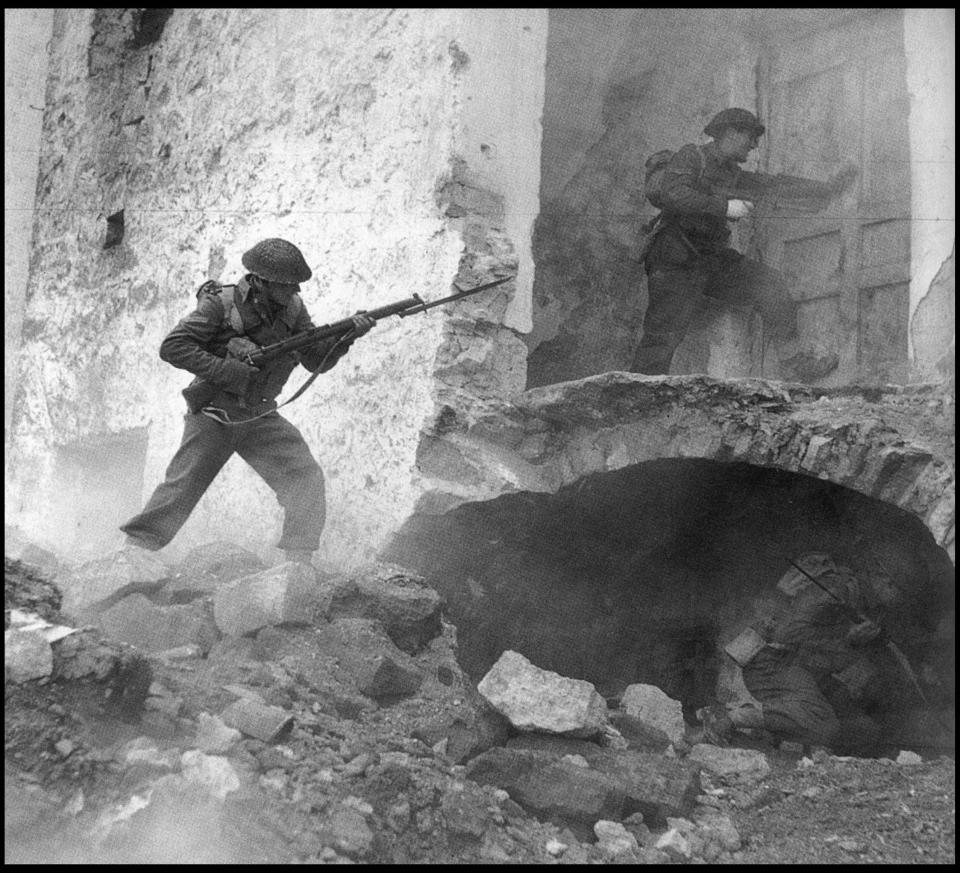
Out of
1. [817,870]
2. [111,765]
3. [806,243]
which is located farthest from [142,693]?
[806,243]

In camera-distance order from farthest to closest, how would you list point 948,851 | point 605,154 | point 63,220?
1. point 63,220
2. point 605,154
3. point 948,851

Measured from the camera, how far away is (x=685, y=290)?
571 cm

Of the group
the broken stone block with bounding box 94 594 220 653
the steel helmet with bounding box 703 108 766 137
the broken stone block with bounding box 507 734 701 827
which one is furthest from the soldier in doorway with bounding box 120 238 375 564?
the steel helmet with bounding box 703 108 766 137

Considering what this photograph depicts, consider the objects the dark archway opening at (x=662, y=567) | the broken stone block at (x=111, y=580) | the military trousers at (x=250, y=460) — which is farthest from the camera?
the dark archway opening at (x=662, y=567)

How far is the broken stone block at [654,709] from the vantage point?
15.1 ft

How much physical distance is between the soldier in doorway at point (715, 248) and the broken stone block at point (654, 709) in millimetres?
1705

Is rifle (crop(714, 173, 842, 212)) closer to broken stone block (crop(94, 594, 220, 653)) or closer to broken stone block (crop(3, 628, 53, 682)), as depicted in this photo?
broken stone block (crop(94, 594, 220, 653))

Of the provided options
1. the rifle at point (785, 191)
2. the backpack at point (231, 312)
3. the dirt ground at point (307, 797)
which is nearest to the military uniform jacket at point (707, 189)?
the rifle at point (785, 191)

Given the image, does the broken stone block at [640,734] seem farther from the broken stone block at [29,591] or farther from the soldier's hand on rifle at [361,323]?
the broken stone block at [29,591]

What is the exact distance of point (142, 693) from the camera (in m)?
3.36

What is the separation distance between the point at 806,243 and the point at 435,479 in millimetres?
2661

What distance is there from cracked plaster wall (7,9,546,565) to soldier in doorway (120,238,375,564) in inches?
14.7

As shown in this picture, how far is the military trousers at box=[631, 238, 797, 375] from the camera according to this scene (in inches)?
223

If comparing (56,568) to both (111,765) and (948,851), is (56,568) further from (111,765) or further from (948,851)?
(948,851)
